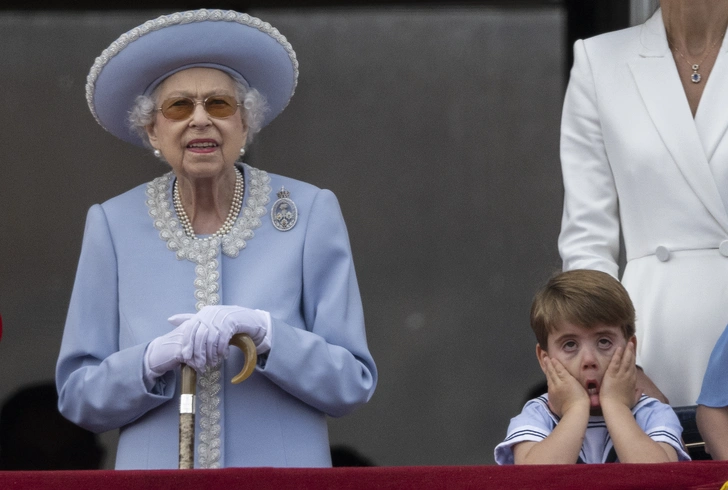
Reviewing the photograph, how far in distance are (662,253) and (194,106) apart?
1.03 m

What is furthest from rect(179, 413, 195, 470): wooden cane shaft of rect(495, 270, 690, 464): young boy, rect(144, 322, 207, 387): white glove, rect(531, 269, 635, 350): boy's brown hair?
rect(531, 269, 635, 350): boy's brown hair

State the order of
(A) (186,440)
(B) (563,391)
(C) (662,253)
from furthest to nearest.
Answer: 1. (C) (662,253)
2. (B) (563,391)
3. (A) (186,440)

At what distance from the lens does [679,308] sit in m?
3.45

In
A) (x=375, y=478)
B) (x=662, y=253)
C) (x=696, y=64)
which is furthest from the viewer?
(x=696, y=64)

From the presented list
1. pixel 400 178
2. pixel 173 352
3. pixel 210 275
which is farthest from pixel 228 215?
pixel 400 178

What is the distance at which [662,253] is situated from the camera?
137 inches

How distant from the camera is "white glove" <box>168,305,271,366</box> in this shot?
9.69ft

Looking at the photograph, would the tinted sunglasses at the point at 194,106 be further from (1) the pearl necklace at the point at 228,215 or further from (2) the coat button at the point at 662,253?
(2) the coat button at the point at 662,253

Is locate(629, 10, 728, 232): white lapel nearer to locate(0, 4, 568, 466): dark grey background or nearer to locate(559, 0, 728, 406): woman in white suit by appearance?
locate(559, 0, 728, 406): woman in white suit

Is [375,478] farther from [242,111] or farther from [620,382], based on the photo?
[242,111]

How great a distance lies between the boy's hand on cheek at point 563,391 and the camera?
3.11m

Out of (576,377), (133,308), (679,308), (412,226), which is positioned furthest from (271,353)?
(412,226)

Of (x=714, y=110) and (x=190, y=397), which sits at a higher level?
(x=714, y=110)

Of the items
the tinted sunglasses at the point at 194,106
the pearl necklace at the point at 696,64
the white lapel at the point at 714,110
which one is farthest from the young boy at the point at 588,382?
the tinted sunglasses at the point at 194,106
